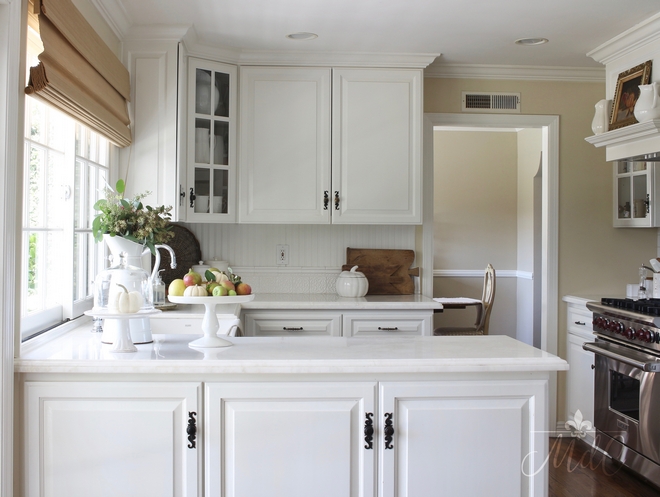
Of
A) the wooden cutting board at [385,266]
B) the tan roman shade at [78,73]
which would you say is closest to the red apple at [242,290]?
the tan roman shade at [78,73]

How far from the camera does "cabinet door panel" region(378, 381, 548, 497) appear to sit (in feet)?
6.23

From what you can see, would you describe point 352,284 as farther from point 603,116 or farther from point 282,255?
point 603,116

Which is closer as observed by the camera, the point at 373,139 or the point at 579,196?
the point at 373,139

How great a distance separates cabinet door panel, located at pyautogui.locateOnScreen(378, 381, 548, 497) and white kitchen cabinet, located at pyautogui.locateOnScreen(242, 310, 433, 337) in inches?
68.8

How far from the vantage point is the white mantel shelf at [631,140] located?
9.70ft

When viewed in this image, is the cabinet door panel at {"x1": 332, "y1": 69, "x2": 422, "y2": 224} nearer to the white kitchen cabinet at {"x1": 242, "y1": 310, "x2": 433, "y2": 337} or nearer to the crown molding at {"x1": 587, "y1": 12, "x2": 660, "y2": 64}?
the white kitchen cabinet at {"x1": 242, "y1": 310, "x2": 433, "y2": 337}

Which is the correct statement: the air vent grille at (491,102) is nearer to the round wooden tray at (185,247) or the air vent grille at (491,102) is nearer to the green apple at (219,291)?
the round wooden tray at (185,247)

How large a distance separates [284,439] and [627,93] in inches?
104

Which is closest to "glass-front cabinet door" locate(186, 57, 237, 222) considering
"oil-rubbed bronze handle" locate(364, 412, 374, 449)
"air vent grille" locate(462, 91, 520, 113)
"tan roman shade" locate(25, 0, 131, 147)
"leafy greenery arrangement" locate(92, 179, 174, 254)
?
"tan roman shade" locate(25, 0, 131, 147)

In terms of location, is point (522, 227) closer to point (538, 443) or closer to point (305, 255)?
point (305, 255)

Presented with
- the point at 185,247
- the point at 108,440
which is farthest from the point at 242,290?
the point at 185,247

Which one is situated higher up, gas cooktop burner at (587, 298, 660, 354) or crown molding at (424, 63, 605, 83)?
crown molding at (424, 63, 605, 83)

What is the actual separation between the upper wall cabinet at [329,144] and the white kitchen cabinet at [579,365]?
132 centimetres

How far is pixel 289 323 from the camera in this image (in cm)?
367
